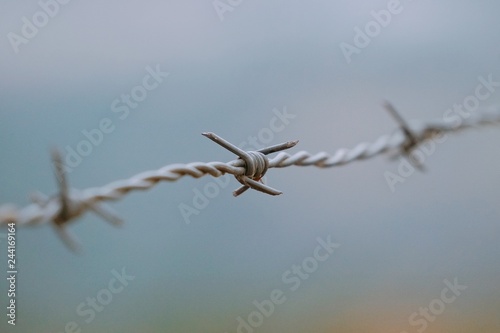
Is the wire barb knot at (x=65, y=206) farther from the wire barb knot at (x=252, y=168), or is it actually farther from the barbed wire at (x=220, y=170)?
the wire barb knot at (x=252, y=168)

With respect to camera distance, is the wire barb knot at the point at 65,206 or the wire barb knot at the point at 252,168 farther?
the wire barb knot at the point at 252,168

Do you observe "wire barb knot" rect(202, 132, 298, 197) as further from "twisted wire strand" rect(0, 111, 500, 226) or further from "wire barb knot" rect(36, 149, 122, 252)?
"wire barb knot" rect(36, 149, 122, 252)

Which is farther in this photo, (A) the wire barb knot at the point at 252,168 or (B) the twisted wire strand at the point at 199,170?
(A) the wire barb knot at the point at 252,168

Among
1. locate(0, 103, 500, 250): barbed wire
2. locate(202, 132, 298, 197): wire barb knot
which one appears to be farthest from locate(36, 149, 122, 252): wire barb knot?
locate(202, 132, 298, 197): wire barb knot

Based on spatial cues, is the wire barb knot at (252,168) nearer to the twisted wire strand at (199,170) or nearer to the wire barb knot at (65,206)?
the twisted wire strand at (199,170)

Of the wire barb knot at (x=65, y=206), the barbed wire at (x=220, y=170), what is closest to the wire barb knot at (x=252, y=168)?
the barbed wire at (x=220, y=170)

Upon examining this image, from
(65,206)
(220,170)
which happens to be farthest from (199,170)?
(65,206)

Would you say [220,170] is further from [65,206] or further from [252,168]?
[65,206]
